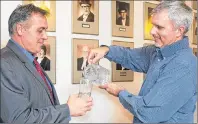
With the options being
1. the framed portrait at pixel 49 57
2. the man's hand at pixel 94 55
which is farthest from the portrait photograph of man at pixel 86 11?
the man's hand at pixel 94 55

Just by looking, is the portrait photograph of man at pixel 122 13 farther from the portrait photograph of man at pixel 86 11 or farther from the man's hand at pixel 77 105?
the man's hand at pixel 77 105

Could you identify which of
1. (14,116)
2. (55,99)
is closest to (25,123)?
(14,116)

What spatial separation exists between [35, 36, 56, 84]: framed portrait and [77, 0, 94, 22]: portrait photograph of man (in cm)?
28

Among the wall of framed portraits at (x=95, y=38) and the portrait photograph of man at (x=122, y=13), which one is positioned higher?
the portrait photograph of man at (x=122, y=13)

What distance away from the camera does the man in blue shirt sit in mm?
1346

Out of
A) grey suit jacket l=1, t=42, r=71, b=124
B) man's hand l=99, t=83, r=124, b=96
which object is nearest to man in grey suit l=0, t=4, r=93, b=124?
grey suit jacket l=1, t=42, r=71, b=124

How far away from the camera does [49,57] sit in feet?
5.97

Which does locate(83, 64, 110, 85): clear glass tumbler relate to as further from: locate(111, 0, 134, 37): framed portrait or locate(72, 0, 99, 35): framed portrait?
locate(111, 0, 134, 37): framed portrait

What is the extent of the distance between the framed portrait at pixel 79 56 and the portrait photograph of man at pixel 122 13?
0.34 metres

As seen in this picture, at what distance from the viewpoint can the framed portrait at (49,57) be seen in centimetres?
179

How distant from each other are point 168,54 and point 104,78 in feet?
1.36

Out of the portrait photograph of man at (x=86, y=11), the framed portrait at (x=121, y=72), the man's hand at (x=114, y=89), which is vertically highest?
the portrait photograph of man at (x=86, y=11)

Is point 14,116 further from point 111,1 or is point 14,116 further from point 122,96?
point 111,1

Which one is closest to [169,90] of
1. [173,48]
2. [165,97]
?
[165,97]
